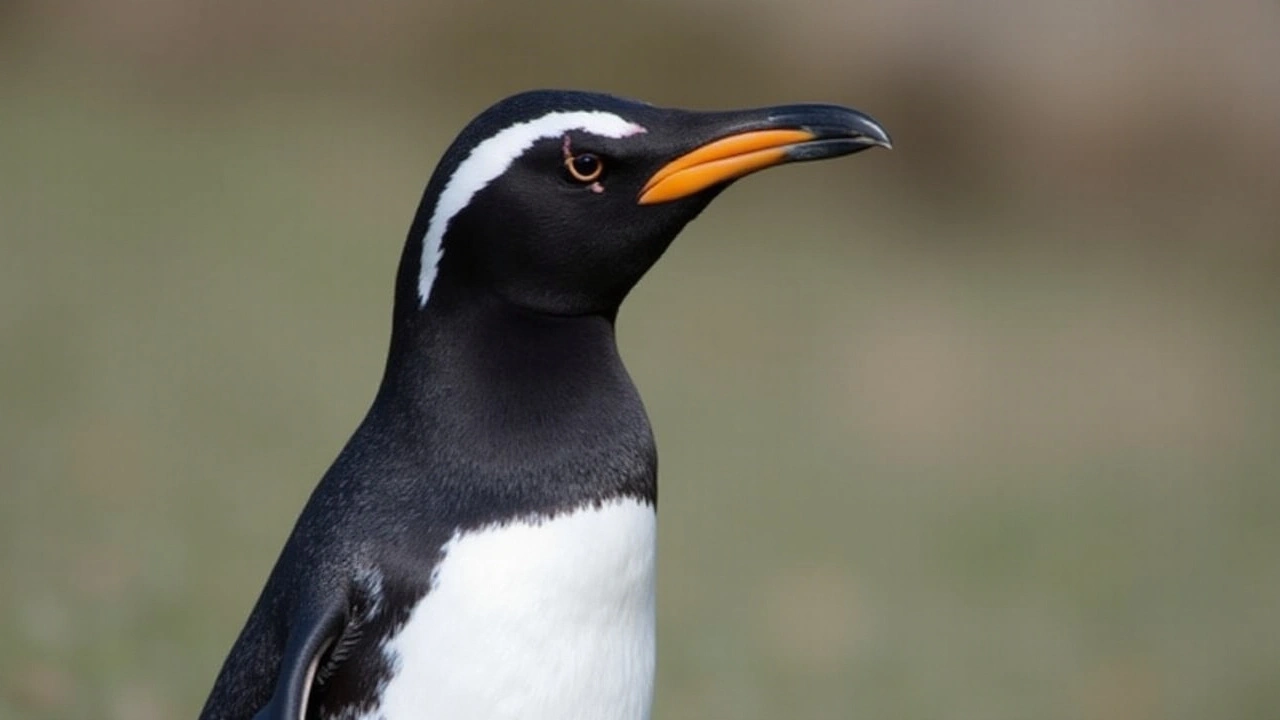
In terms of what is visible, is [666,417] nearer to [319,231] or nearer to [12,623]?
[319,231]

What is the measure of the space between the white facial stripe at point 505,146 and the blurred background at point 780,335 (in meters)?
1.96

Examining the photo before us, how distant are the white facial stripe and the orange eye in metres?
0.04

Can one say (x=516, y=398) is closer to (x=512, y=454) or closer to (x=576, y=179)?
(x=512, y=454)

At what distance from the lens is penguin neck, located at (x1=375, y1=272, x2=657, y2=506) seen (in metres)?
3.07

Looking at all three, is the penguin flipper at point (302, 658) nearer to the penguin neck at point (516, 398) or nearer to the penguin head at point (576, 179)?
the penguin neck at point (516, 398)

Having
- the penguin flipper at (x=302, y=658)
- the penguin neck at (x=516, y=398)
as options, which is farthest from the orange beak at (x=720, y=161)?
the penguin flipper at (x=302, y=658)

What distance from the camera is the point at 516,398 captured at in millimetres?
3105

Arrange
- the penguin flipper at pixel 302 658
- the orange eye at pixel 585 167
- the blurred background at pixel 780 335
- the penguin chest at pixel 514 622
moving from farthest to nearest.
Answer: the blurred background at pixel 780 335 → the orange eye at pixel 585 167 → the penguin chest at pixel 514 622 → the penguin flipper at pixel 302 658

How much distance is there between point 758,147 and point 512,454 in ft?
1.84

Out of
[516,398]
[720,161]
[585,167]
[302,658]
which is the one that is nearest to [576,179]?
[585,167]

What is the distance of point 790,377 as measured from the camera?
11.7m

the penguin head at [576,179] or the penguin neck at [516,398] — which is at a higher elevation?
the penguin head at [576,179]

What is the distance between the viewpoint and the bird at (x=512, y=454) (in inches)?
118

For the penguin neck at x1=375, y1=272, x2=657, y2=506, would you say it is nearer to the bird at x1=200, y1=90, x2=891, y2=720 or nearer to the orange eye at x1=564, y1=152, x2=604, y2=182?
the bird at x1=200, y1=90, x2=891, y2=720
